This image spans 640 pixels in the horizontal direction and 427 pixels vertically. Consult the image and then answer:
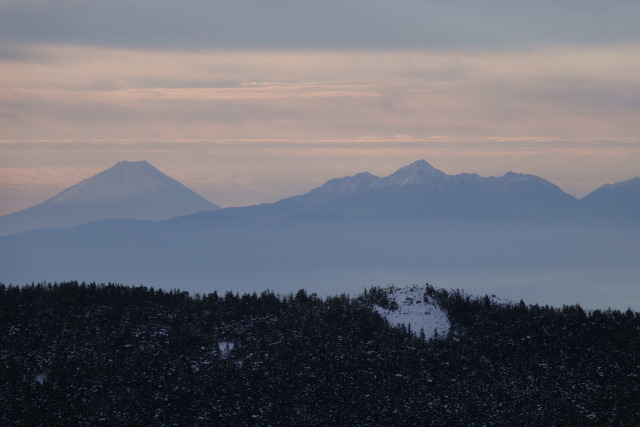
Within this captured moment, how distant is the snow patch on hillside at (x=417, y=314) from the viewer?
73.8m

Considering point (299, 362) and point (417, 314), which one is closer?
point (299, 362)

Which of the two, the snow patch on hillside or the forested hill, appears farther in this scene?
the snow patch on hillside

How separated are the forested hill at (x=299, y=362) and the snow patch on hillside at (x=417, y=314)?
0.59 m

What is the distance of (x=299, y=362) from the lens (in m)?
69.9

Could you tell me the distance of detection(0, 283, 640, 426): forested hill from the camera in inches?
2506

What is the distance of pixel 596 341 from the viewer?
235ft

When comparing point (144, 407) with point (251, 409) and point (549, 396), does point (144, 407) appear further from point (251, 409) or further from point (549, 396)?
point (549, 396)

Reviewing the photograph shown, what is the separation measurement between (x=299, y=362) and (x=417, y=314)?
11.1 m

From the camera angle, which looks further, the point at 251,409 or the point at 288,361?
the point at 288,361

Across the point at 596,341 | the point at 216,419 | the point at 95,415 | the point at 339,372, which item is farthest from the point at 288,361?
the point at 596,341

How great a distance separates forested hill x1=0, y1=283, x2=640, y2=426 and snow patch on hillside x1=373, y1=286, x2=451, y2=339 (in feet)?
1.93

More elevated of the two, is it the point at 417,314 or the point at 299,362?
the point at 417,314

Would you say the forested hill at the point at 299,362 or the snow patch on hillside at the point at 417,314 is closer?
the forested hill at the point at 299,362

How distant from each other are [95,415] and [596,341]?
36583 millimetres
